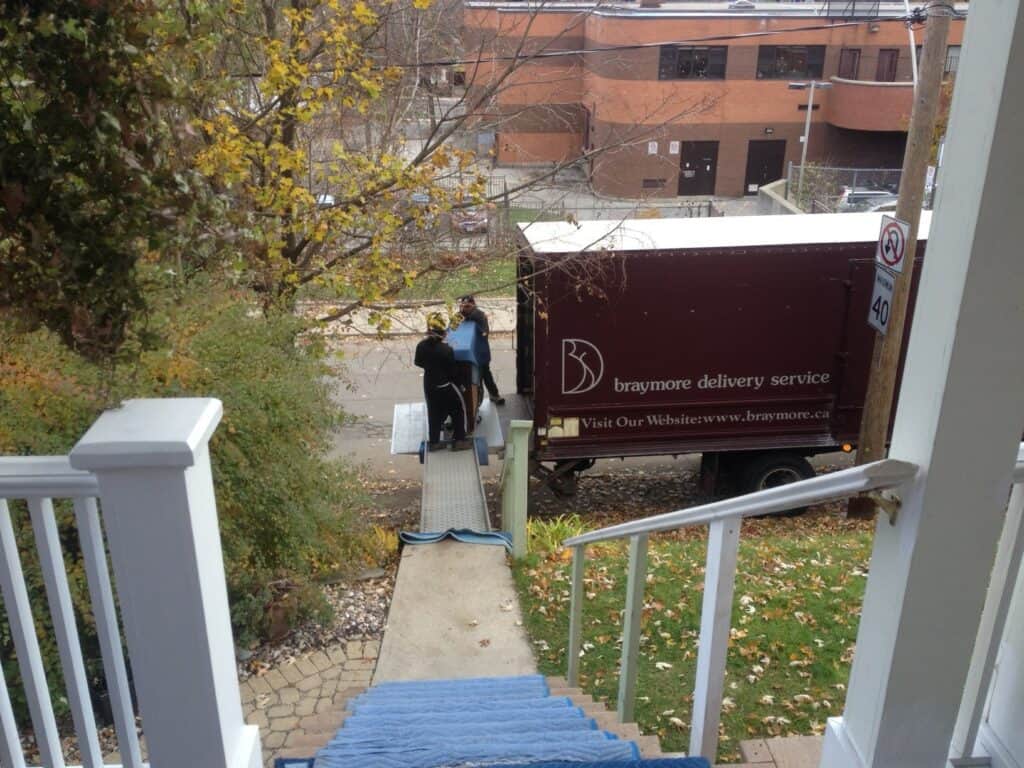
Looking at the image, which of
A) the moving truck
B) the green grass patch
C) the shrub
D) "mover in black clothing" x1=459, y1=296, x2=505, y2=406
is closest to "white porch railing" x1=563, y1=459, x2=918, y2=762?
the shrub

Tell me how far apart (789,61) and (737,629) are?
Answer: 2944 cm

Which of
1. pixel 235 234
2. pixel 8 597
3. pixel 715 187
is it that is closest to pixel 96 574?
pixel 8 597

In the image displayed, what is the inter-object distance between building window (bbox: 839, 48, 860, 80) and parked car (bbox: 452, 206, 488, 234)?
86.1 feet

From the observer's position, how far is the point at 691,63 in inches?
1144

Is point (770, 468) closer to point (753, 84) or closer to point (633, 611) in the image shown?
point (633, 611)

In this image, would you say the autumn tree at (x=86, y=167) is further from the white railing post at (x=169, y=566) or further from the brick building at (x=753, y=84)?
the brick building at (x=753, y=84)

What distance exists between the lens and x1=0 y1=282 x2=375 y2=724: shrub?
449 cm

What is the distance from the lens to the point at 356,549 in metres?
7.27

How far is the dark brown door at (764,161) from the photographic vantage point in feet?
107

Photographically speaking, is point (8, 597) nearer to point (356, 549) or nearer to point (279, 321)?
point (279, 321)

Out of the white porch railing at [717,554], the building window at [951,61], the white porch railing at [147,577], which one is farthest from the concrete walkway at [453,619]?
the building window at [951,61]

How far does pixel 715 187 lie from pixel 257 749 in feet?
109

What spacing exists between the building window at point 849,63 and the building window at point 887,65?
721 millimetres

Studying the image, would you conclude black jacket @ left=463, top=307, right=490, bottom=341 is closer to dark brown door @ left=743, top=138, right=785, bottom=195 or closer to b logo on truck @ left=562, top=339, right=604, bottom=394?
b logo on truck @ left=562, top=339, right=604, bottom=394
